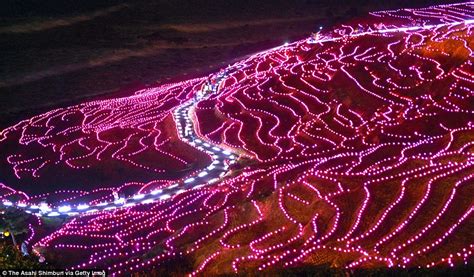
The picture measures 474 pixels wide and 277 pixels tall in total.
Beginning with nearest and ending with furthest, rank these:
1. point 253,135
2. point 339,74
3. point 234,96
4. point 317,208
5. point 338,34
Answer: point 317,208, point 253,135, point 339,74, point 234,96, point 338,34

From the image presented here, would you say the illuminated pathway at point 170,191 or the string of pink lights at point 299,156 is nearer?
the string of pink lights at point 299,156

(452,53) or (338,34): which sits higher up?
(338,34)

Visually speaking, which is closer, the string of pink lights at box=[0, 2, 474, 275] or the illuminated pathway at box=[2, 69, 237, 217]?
the string of pink lights at box=[0, 2, 474, 275]

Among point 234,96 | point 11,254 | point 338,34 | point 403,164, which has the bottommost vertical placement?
point 11,254

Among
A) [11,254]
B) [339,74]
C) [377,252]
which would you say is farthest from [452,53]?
[11,254]

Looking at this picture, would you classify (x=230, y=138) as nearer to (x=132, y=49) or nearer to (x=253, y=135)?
(x=253, y=135)

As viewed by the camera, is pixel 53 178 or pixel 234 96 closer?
pixel 53 178

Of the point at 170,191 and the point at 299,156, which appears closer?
the point at 170,191

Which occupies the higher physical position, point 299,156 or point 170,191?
point 299,156
